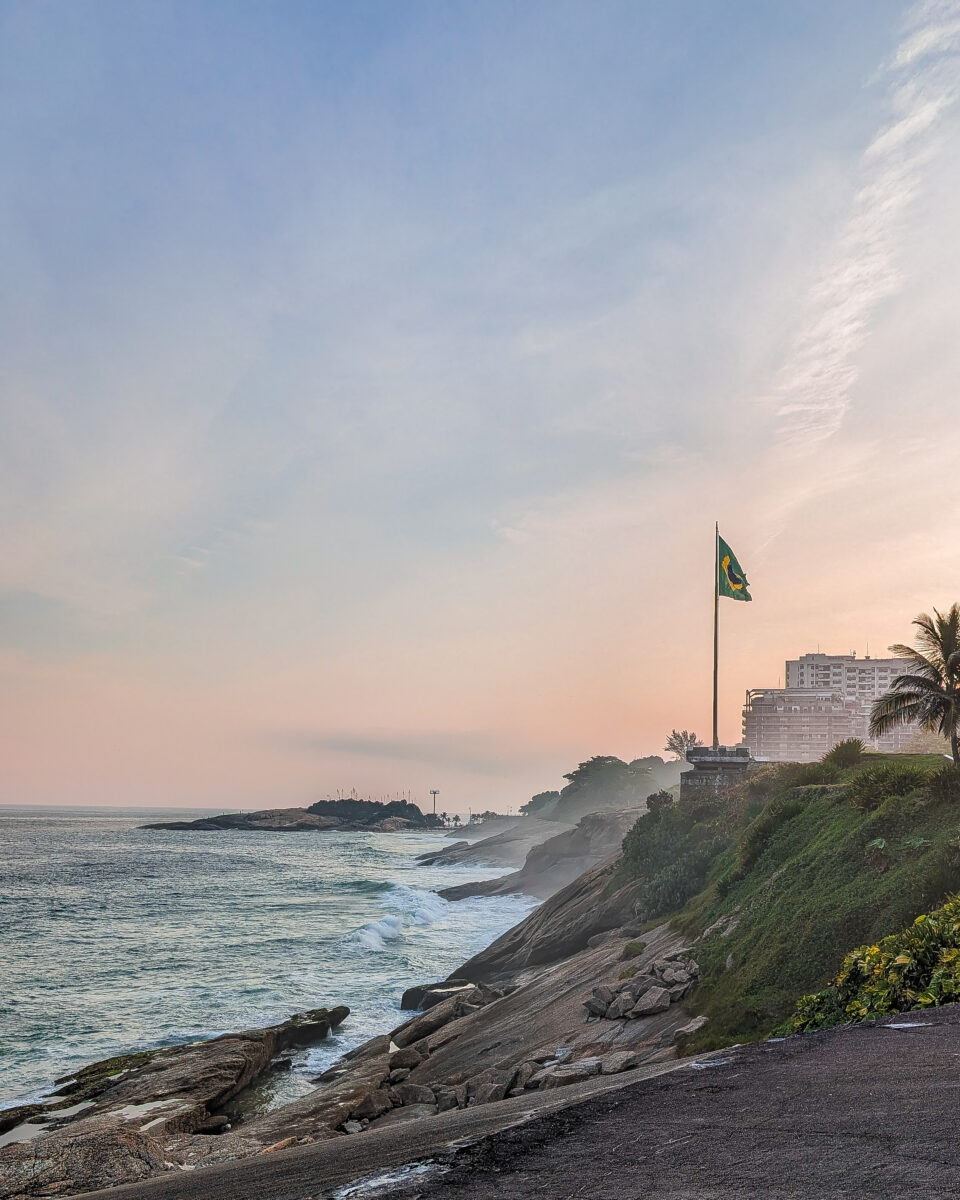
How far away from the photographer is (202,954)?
40.4 m

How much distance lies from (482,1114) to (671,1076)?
8.58 ft

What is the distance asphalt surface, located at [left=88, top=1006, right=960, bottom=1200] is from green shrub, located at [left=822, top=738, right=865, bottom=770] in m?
18.0

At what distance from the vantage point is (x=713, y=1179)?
5.64m

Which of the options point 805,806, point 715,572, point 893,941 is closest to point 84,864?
point 715,572

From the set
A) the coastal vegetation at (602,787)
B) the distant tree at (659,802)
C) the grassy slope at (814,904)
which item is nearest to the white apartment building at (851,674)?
the coastal vegetation at (602,787)

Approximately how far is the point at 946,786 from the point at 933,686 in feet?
26.3

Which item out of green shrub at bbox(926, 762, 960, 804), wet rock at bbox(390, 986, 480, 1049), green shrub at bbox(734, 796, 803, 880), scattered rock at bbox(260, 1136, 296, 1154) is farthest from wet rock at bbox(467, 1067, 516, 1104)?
green shrub at bbox(926, 762, 960, 804)

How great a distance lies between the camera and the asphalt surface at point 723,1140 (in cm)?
553

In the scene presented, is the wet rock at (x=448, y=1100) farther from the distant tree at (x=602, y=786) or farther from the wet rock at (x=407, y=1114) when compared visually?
the distant tree at (x=602, y=786)

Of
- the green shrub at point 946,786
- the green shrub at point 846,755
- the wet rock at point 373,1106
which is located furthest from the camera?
the green shrub at point 846,755

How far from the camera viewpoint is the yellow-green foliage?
10.2 metres

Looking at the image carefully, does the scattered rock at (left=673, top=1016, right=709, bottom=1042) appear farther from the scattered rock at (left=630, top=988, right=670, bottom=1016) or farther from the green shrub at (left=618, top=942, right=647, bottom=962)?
the green shrub at (left=618, top=942, right=647, bottom=962)

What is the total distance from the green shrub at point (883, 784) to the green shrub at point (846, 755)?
6.87 m

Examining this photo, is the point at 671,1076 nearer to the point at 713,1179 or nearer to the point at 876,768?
the point at 713,1179
